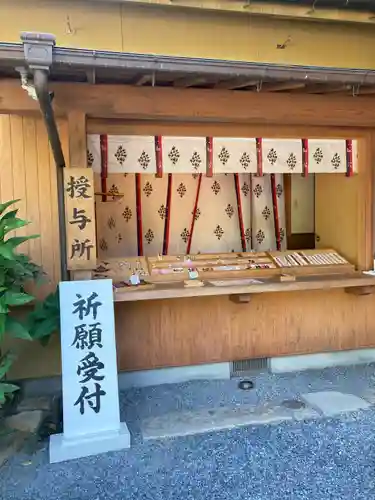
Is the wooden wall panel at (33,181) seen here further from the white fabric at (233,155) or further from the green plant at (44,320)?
the white fabric at (233,155)

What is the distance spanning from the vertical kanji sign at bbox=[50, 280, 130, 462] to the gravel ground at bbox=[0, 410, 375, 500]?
0.54 ft

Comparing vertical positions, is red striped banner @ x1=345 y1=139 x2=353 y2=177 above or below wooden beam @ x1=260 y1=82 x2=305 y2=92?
below

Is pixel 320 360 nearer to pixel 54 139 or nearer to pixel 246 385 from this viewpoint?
pixel 246 385

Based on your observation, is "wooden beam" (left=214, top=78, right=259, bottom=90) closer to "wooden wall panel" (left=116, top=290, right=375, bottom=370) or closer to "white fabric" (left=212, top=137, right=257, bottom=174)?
"white fabric" (left=212, top=137, right=257, bottom=174)

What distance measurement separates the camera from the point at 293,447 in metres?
4.11

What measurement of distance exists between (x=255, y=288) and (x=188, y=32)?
3405mm

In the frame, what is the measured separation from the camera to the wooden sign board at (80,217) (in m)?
4.46

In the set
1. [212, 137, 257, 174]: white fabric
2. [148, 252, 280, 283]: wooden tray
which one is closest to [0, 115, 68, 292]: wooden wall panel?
[148, 252, 280, 283]: wooden tray

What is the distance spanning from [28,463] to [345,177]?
5120 millimetres

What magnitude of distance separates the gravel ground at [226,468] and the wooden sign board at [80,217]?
176cm

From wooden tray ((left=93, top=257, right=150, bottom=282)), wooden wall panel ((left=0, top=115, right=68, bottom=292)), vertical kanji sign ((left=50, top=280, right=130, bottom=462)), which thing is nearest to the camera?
vertical kanji sign ((left=50, top=280, right=130, bottom=462))

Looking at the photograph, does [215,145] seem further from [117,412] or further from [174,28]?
[117,412]

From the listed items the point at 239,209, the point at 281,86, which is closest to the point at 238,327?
the point at 239,209

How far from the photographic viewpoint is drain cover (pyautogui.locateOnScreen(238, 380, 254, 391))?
5.57 meters
